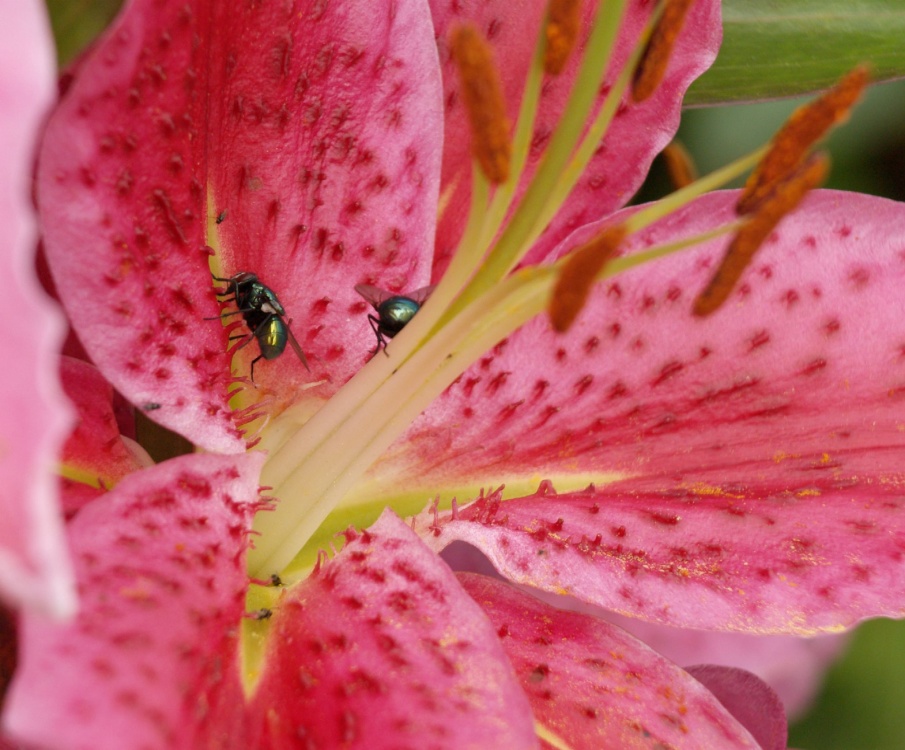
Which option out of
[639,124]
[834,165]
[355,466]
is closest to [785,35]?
[639,124]

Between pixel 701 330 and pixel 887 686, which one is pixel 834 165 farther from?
pixel 701 330

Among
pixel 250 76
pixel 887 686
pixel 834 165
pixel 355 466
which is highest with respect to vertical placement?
pixel 250 76

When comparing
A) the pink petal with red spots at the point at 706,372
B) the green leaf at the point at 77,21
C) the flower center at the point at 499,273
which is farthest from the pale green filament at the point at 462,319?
the green leaf at the point at 77,21

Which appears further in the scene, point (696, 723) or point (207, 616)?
point (696, 723)

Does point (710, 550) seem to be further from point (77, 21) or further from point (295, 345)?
point (77, 21)

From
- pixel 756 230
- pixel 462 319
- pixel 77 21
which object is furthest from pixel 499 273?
pixel 77 21

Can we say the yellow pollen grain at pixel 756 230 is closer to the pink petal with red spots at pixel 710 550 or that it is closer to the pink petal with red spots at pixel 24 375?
the pink petal with red spots at pixel 710 550

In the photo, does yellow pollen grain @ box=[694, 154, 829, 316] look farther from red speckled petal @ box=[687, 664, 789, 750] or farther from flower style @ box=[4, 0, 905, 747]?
red speckled petal @ box=[687, 664, 789, 750]
